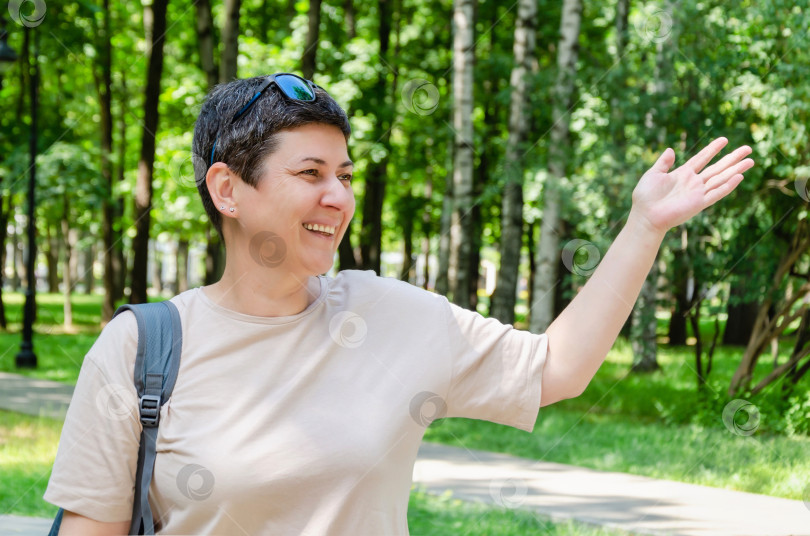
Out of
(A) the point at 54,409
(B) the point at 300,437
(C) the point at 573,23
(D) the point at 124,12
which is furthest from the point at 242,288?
(D) the point at 124,12

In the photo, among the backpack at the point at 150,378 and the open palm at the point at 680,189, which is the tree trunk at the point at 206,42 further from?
the open palm at the point at 680,189

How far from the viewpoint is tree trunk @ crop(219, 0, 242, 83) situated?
1065cm

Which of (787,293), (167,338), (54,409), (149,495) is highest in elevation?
(167,338)

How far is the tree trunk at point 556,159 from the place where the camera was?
1125cm

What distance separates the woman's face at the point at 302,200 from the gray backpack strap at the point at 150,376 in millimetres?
265

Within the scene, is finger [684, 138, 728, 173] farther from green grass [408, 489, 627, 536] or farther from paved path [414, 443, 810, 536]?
paved path [414, 443, 810, 536]

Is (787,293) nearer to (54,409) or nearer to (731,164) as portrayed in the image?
(54,409)

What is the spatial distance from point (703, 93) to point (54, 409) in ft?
25.5

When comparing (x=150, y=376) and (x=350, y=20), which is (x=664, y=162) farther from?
(x=350, y=20)

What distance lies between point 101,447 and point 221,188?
61 centimetres

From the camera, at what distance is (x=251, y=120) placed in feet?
6.55

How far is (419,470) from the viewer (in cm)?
761

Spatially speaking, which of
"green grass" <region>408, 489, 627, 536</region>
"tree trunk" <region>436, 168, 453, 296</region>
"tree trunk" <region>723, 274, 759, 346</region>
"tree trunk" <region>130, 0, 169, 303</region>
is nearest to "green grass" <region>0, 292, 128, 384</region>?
"tree trunk" <region>130, 0, 169, 303</region>

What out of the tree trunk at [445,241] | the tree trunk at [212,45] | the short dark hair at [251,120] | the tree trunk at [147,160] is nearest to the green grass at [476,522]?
the tree trunk at [212,45]
